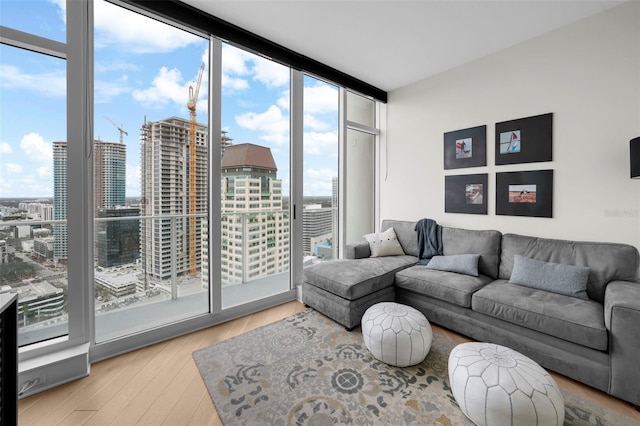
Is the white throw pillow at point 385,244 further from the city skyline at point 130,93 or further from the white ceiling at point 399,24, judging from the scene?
the white ceiling at point 399,24

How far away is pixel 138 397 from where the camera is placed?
1.60m

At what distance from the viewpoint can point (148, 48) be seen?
2320 millimetres

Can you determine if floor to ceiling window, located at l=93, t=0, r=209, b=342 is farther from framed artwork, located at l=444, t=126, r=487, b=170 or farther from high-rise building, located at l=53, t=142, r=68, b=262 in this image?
framed artwork, located at l=444, t=126, r=487, b=170

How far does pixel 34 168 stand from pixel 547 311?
375cm

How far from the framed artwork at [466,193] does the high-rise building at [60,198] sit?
3814 millimetres

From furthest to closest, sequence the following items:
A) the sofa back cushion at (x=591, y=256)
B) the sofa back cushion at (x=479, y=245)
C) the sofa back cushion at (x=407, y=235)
A: the sofa back cushion at (x=407, y=235) < the sofa back cushion at (x=479, y=245) < the sofa back cushion at (x=591, y=256)

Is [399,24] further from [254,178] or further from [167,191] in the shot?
[167,191]

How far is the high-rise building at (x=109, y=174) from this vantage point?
2.04 m

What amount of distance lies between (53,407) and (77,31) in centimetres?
248

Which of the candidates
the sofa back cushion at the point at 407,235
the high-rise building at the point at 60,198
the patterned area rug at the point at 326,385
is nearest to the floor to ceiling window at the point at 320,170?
the sofa back cushion at the point at 407,235

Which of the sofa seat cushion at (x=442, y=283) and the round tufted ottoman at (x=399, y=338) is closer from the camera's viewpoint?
the round tufted ottoman at (x=399, y=338)

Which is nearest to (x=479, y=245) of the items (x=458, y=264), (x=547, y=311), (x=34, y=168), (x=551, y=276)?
(x=458, y=264)

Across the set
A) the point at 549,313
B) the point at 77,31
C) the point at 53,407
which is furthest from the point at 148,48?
the point at 549,313

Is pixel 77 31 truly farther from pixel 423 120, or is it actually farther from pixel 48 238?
pixel 423 120
